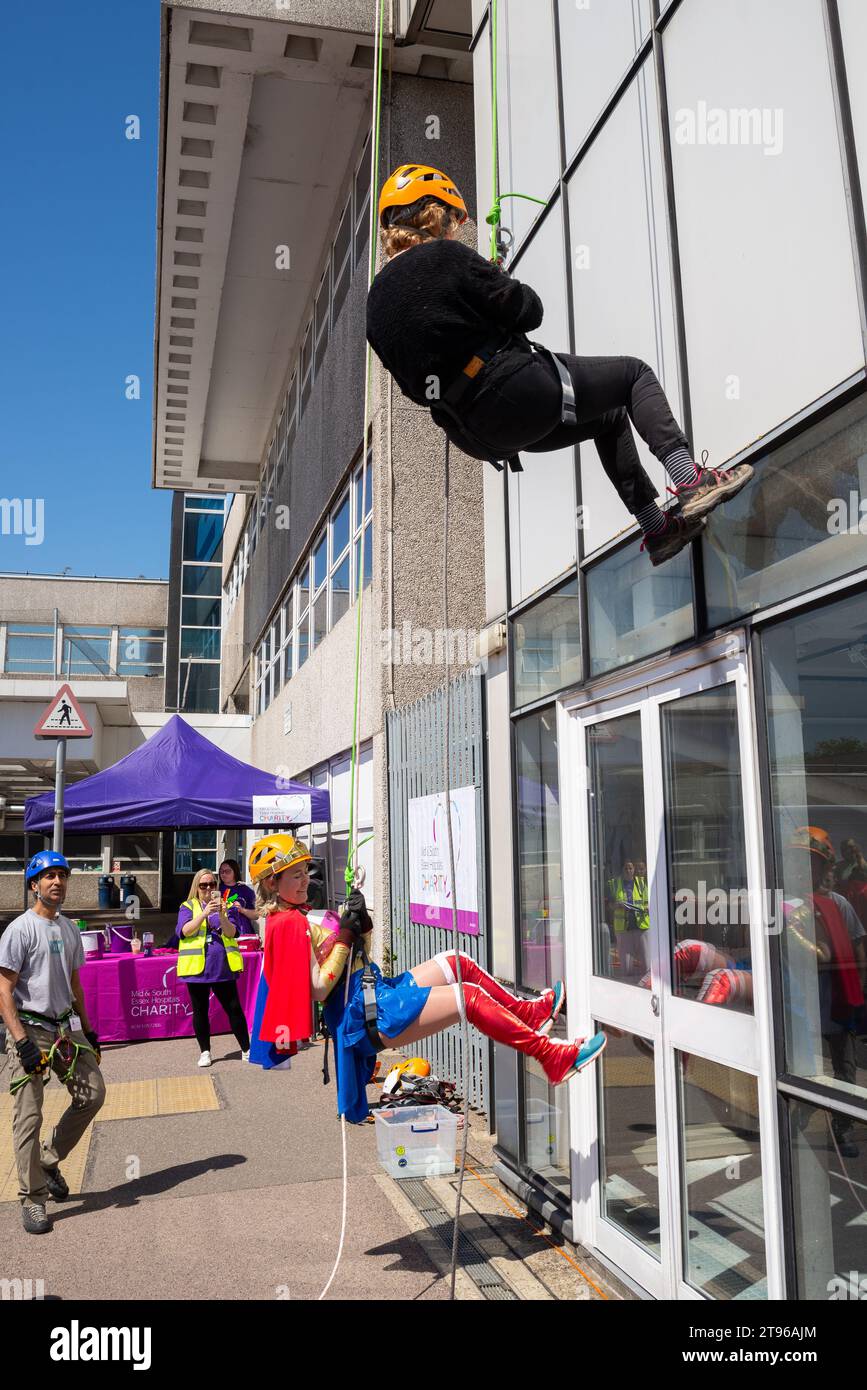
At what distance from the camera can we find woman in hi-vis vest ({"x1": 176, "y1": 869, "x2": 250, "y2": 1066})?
1049 cm

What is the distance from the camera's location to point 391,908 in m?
10.6

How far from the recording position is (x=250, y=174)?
1426cm

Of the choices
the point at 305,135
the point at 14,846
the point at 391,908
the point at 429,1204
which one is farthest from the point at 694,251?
the point at 14,846

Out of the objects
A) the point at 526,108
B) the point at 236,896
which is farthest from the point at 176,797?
the point at 526,108

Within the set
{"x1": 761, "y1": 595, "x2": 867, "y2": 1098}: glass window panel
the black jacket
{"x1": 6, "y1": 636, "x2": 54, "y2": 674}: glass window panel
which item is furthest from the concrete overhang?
{"x1": 6, "y1": 636, "x2": 54, "y2": 674}: glass window panel

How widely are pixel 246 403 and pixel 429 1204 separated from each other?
1841 cm

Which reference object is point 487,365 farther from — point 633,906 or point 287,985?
point 287,985

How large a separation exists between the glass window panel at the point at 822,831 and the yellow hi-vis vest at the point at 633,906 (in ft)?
4.25

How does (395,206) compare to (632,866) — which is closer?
(395,206)

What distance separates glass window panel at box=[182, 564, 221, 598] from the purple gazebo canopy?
22.1 meters

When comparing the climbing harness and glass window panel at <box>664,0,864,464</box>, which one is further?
the climbing harness

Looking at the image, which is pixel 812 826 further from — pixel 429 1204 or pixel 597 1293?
pixel 429 1204

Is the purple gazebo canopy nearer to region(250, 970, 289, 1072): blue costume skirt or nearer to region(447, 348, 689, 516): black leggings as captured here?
region(250, 970, 289, 1072): blue costume skirt

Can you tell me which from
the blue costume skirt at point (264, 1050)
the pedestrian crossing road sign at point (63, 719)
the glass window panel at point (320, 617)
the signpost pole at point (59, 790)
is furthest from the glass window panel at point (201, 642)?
the blue costume skirt at point (264, 1050)
